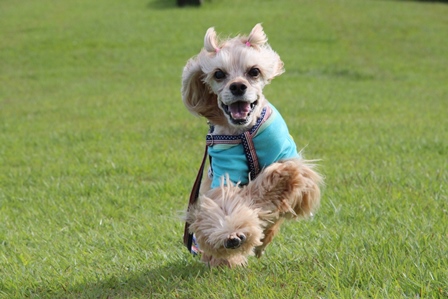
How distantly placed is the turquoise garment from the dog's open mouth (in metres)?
0.21

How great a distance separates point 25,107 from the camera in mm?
14477

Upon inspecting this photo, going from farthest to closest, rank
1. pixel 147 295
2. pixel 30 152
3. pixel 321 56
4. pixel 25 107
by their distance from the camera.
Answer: pixel 321 56 → pixel 25 107 → pixel 30 152 → pixel 147 295

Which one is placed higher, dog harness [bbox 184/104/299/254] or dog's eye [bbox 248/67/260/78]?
dog's eye [bbox 248/67/260/78]

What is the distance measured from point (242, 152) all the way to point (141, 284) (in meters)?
0.97

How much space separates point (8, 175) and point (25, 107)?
6721 millimetres

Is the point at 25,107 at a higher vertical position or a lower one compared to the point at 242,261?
lower

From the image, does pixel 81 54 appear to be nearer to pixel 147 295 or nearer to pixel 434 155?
pixel 434 155

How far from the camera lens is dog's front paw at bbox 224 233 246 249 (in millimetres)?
3709

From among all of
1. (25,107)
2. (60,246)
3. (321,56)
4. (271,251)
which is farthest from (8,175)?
(321,56)

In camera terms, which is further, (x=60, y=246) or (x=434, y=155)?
(x=434, y=155)

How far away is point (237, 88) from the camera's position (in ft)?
13.0

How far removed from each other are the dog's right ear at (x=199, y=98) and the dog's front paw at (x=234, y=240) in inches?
35.8

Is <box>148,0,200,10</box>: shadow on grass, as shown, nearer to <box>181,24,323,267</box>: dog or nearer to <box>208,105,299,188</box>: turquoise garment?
<box>181,24,323,267</box>: dog

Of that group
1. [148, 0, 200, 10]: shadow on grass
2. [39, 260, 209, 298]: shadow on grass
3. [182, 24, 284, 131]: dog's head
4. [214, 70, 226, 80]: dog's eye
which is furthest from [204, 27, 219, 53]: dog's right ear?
[148, 0, 200, 10]: shadow on grass
